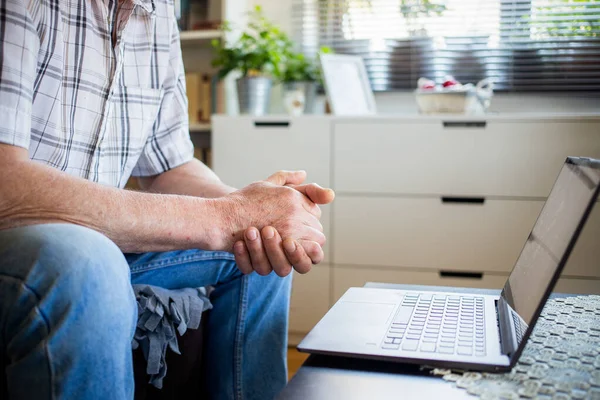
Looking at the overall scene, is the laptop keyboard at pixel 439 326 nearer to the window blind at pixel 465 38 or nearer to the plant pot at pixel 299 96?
the plant pot at pixel 299 96

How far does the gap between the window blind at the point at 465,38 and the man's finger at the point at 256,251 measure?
198cm

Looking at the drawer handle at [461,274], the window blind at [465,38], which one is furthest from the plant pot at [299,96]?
the drawer handle at [461,274]

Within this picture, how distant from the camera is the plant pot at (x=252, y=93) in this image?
266cm

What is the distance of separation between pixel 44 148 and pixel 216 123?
153 cm

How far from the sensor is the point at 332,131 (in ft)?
8.22

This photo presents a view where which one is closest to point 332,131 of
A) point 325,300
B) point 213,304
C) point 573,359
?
point 325,300

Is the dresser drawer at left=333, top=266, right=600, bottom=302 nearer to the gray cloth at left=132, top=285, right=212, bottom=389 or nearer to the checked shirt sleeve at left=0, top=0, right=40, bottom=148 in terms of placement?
the gray cloth at left=132, top=285, right=212, bottom=389

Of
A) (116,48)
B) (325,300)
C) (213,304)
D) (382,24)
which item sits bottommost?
(325,300)

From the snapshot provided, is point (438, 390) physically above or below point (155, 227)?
below

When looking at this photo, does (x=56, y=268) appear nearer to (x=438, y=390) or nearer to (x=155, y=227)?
(x=155, y=227)

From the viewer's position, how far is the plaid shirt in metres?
0.98

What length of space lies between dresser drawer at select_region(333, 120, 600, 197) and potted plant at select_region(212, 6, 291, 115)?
0.38 meters

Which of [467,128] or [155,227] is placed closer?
[155,227]

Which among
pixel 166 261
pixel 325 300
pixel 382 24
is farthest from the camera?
pixel 382 24
